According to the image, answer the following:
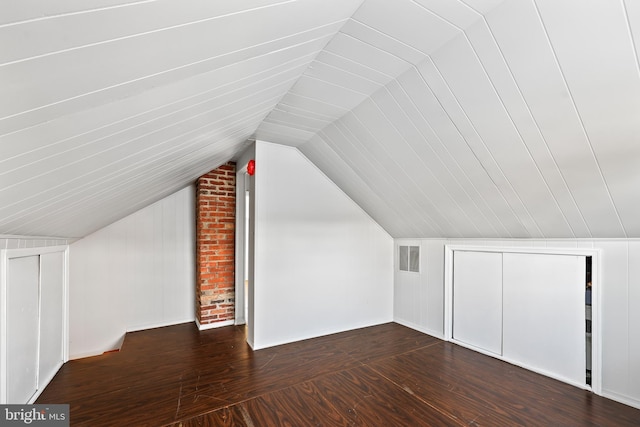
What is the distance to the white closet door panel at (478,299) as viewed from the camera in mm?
3197

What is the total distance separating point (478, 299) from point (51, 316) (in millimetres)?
4490

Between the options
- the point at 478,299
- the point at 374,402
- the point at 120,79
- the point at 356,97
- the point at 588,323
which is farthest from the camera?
the point at 478,299

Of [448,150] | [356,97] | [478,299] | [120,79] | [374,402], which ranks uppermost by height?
[356,97]

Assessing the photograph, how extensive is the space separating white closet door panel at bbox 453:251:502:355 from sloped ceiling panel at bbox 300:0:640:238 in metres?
0.39

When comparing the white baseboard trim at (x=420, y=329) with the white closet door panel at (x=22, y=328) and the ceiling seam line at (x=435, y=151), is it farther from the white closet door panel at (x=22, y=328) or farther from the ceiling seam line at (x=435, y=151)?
the white closet door panel at (x=22, y=328)

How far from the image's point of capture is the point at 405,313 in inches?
167

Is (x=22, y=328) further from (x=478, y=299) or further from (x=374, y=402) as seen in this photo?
(x=478, y=299)

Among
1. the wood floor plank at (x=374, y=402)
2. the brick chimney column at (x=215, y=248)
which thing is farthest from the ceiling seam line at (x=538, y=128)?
the brick chimney column at (x=215, y=248)

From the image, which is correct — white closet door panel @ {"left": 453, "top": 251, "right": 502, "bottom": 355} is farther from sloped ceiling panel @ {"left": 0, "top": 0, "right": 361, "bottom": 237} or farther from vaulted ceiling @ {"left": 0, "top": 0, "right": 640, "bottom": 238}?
sloped ceiling panel @ {"left": 0, "top": 0, "right": 361, "bottom": 237}

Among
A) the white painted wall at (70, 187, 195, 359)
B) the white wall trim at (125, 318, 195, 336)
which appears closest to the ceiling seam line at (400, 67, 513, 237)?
the white painted wall at (70, 187, 195, 359)

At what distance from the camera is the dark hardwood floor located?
212 cm

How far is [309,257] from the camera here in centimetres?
376

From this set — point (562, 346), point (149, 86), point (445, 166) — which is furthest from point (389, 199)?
point (149, 86)

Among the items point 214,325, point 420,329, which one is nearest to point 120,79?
point 214,325
